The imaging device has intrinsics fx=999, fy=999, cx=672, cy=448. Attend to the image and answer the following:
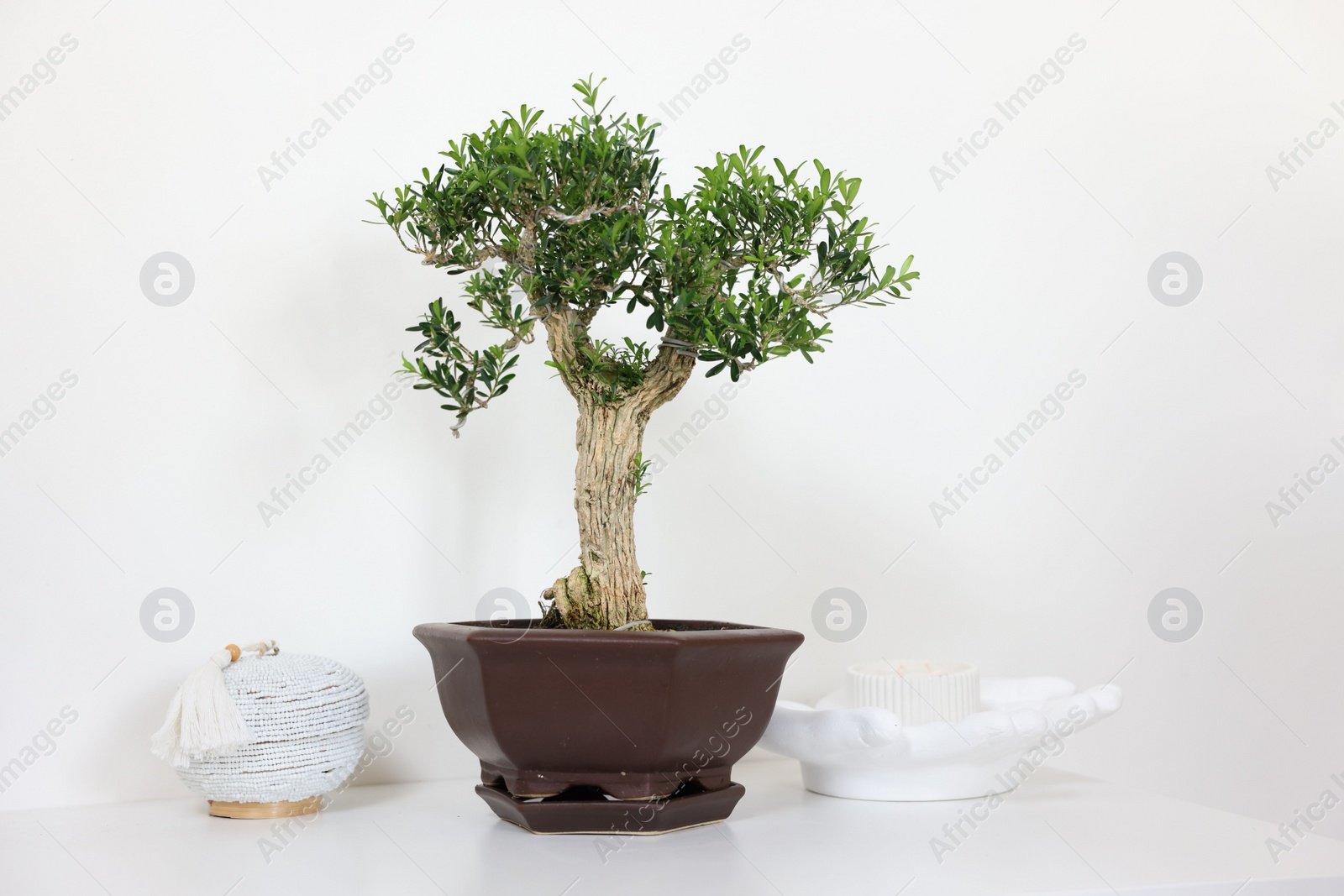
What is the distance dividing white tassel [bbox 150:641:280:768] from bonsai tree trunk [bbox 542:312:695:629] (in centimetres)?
30

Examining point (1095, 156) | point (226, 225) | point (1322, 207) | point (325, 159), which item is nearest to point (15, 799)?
point (226, 225)

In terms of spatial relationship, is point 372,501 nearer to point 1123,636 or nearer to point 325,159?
point 325,159

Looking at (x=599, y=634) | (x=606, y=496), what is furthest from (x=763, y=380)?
(x=599, y=634)

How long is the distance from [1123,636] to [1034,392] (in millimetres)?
396

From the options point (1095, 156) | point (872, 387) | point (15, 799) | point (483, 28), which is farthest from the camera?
point (1095, 156)

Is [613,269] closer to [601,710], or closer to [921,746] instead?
[601,710]

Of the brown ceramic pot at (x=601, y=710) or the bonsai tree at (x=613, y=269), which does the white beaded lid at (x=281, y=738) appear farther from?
the bonsai tree at (x=613, y=269)

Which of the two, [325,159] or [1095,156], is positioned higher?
[1095,156]

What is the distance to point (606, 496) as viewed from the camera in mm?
953

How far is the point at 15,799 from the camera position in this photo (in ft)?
3.44

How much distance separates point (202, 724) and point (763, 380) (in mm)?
809

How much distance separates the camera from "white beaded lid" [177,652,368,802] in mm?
917

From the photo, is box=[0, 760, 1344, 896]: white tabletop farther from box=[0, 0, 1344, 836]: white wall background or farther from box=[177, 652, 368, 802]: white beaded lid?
box=[0, 0, 1344, 836]: white wall background

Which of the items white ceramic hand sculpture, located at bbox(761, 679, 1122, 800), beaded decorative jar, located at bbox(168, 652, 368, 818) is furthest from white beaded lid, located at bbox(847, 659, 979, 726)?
beaded decorative jar, located at bbox(168, 652, 368, 818)
